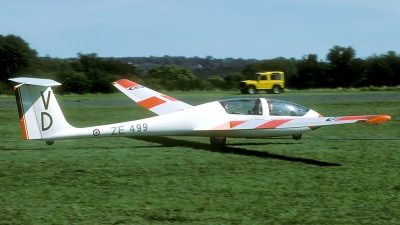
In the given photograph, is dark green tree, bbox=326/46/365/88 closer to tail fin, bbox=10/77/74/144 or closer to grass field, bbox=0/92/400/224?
grass field, bbox=0/92/400/224

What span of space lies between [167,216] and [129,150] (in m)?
7.79

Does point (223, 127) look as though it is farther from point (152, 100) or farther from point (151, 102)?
point (152, 100)

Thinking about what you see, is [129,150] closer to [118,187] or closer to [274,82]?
[118,187]

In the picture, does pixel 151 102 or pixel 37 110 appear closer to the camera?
pixel 37 110

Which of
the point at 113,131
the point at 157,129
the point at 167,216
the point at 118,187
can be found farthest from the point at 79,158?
the point at 167,216

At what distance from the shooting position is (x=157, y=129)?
16.7m

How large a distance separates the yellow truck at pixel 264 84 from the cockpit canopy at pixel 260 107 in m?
48.6

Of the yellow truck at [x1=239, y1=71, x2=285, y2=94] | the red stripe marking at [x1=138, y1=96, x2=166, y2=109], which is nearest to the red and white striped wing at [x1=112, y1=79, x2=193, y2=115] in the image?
the red stripe marking at [x1=138, y1=96, x2=166, y2=109]

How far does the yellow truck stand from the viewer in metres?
66.2

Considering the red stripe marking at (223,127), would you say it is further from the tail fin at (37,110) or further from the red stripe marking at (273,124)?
the tail fin at (37,110)

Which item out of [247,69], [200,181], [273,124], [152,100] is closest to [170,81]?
[247,69]

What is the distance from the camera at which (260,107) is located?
1741 cm

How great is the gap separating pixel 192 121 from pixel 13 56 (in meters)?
67.0

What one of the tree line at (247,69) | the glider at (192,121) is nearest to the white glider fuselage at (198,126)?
the glider at (192,121)
